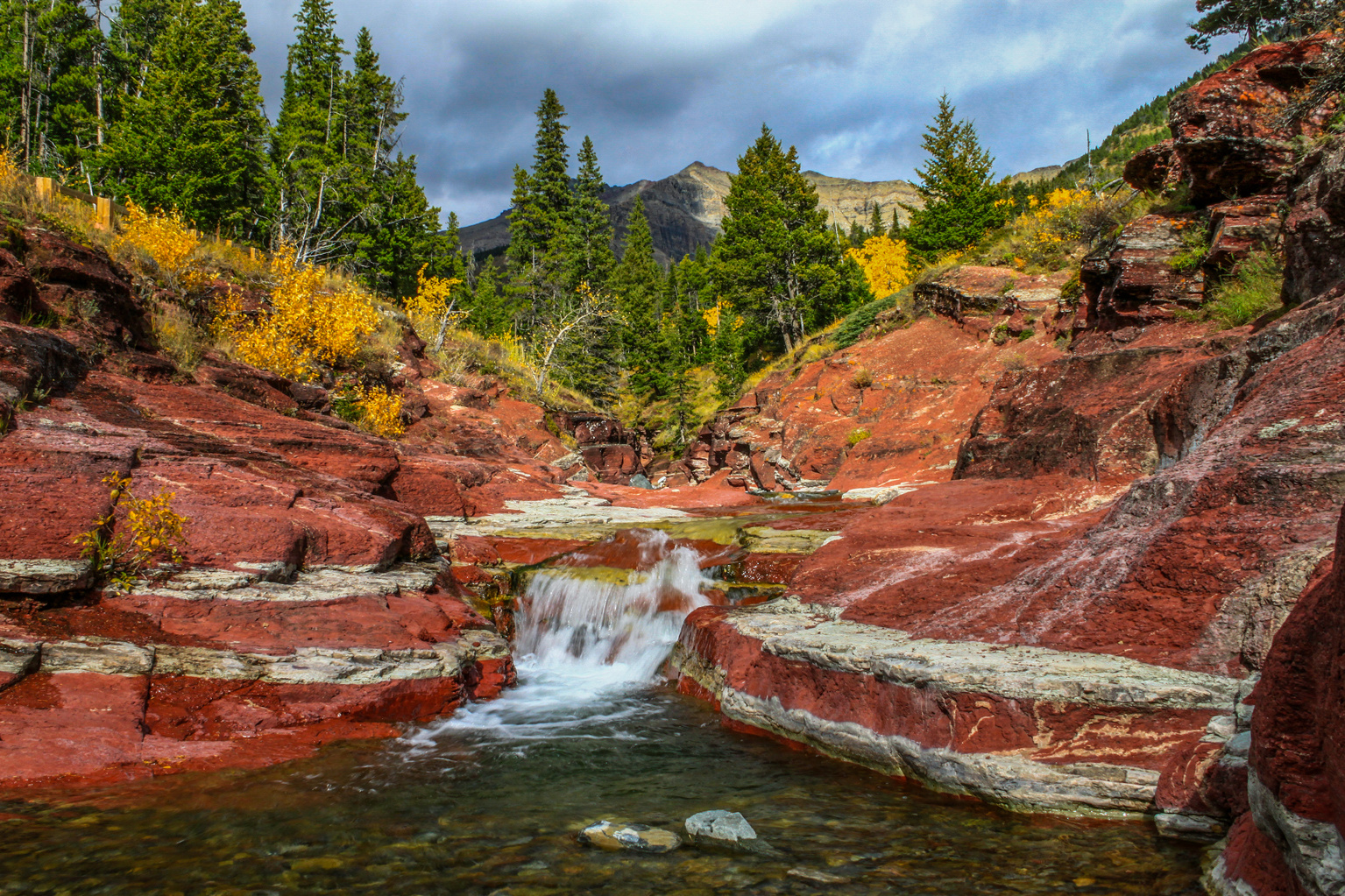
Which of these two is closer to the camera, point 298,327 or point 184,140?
point 298,327

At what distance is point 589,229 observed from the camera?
53562 mm

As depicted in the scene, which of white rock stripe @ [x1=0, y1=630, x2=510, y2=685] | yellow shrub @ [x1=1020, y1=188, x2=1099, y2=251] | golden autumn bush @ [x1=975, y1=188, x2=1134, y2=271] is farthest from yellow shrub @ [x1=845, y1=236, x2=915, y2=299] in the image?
white rock stripe @ [x1=0, y1=630, x2=510, y2=685]

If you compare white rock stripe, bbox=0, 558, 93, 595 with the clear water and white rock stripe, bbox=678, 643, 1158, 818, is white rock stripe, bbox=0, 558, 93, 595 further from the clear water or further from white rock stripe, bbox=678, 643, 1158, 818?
white rock stripe, bbox=678, 643, 1158, 818

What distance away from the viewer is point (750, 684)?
21.8 feet

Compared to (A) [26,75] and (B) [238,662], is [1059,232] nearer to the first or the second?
(B) [238,662]

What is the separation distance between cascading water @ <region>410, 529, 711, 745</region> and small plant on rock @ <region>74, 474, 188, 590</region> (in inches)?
130

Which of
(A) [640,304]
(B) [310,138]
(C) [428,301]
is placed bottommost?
(C) [428,301]

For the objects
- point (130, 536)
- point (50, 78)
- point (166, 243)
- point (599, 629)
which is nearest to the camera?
point (130, 536)

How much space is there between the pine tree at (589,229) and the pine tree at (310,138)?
15192mm

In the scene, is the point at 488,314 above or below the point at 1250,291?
above

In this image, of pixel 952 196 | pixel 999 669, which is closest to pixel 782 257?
pixel 952 196

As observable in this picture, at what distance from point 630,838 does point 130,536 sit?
553 cm

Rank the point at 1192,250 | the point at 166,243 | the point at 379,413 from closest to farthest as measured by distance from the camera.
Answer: the point at 1192,250 → the point at 166,243 → the point at 379,413

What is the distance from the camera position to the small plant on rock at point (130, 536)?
6.18 meters
